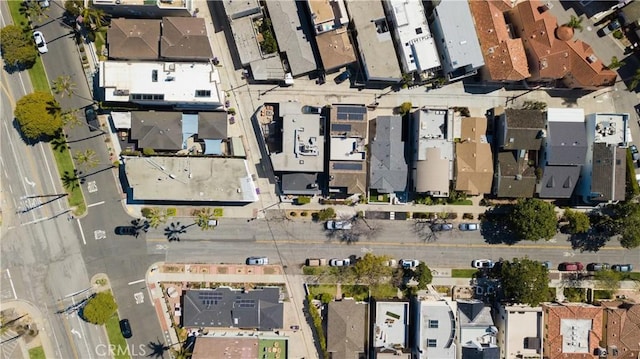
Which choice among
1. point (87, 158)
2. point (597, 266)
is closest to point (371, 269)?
point (597, 266)

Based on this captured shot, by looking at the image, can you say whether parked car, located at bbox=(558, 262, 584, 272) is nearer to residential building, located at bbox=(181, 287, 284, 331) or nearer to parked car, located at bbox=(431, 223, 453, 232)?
parked car, located at bbox=(431, 223, 453, 232)

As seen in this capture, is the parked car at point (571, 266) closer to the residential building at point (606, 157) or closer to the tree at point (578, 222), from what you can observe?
the tree at point (578, 222)

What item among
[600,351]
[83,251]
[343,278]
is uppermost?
[83,251]

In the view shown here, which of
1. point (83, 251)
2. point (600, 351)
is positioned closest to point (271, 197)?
point (83, 251)

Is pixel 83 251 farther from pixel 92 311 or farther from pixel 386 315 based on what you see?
pixel 386 315

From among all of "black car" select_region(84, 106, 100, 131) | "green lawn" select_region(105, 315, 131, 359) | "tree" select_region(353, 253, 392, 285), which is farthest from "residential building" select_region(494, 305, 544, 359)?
"black car" select_region(84, 106, 100, 131)

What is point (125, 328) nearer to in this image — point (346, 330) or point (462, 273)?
point (346, 330)
